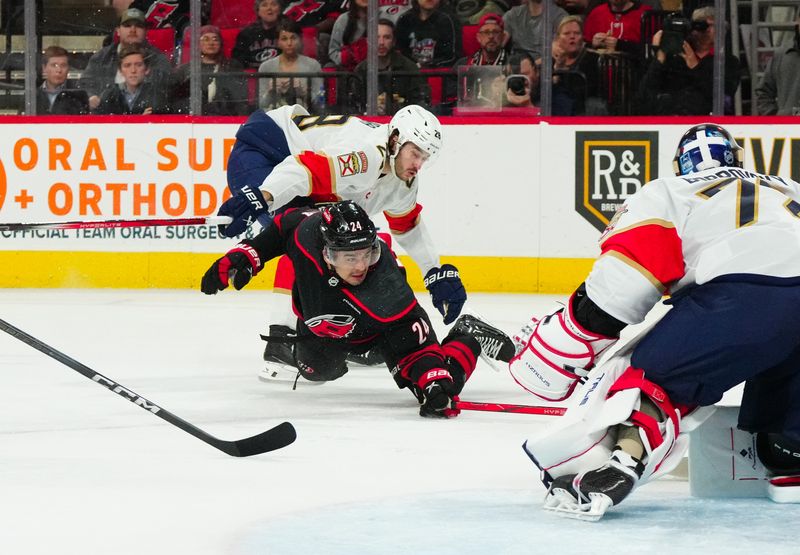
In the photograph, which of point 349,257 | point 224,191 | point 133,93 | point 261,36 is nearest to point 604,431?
point 349,257

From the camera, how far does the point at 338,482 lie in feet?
9.30

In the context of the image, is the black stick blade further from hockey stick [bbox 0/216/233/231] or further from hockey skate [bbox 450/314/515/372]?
hockey skate [bbox 450/314/515/372]

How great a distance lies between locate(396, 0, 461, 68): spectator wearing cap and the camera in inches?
287

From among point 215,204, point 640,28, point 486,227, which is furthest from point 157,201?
point 640,28

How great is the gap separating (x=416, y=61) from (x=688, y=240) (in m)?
4.99

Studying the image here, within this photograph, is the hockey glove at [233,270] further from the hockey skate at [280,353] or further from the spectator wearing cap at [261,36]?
the spectator wearing cap at [261,36]

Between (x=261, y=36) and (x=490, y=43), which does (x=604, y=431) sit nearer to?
(x=490, y=43)

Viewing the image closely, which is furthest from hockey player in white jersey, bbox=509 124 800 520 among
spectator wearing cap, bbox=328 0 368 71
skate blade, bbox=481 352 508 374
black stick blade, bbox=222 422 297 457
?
spectator wearing cap, bbox=328 0 368 71

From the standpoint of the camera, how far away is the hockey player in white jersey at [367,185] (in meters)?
4.21

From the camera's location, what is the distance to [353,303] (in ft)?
12.5

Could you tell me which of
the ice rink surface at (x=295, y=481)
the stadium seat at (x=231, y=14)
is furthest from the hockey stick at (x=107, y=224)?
the stadium seat at (x=231, y=14)

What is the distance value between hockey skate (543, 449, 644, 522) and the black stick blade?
0.81m

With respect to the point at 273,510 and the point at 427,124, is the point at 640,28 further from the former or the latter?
the point at 273,510

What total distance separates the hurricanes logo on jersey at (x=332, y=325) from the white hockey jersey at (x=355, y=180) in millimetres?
474
